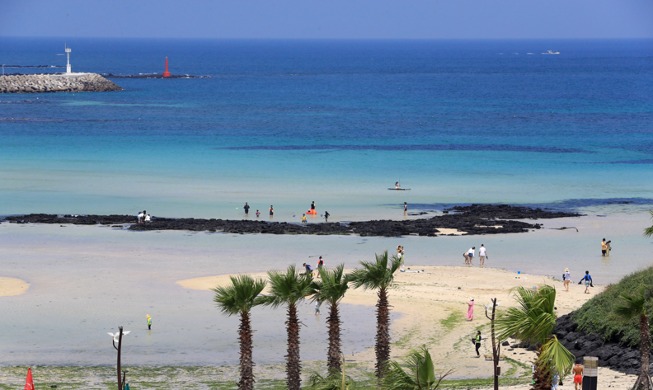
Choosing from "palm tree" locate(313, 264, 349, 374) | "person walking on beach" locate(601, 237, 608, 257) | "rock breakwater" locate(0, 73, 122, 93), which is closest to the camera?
"palm tree" locate(313, 264, 349, 374)

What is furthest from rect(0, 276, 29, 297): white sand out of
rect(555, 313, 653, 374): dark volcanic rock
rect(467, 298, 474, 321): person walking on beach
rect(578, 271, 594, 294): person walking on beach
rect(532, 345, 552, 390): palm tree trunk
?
rect(532, 345, 552, 390): palm tree trunk

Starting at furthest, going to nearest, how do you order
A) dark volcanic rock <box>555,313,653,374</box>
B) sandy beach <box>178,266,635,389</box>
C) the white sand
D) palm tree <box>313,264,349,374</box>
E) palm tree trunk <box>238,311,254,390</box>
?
the white sand, sandy beach <box>178,266,635,389</box>, dark volcanic rock <box>555,313,653,374</box>, palm tree <box>313,264,349,374</box>, palm tree trunk <box>238,311,254,390</box>

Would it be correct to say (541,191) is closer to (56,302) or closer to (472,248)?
(472,248)

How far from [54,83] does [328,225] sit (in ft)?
343

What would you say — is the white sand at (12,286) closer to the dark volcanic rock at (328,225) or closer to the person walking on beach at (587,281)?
the dark volcanic rock at (328,225)

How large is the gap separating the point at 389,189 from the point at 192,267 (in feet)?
76.6

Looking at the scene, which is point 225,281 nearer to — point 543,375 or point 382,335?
point 382,335

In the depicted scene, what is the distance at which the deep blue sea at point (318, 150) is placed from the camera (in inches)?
2469

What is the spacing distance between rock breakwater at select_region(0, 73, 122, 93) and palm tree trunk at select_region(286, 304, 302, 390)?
421 feet

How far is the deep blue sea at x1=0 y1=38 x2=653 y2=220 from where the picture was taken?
6272 centimetres

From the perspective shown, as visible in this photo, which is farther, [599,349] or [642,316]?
[599,349]

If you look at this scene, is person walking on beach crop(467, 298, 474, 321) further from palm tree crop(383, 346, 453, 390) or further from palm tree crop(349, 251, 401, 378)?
palm tree crop(383, 346, 453, 390)

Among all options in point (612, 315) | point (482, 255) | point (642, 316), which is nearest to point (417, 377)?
point (642, 316)

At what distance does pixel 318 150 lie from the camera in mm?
86250
